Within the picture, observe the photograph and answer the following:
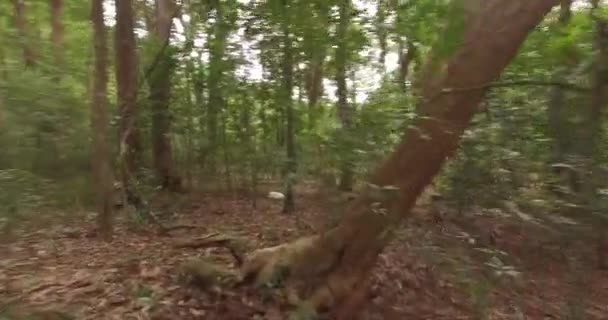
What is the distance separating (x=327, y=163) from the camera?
5543 millimetres

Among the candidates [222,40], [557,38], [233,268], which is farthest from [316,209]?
[222,40]

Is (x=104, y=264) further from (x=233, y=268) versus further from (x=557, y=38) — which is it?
(x=557, y=38)

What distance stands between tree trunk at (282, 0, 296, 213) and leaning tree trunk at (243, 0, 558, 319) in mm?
2716

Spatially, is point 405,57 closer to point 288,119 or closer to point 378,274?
point 288,119

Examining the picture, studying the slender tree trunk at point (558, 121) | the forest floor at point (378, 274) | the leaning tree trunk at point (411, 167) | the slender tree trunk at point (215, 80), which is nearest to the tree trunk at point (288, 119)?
the forest floor at point (378, 274)

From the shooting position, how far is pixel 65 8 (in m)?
12.5

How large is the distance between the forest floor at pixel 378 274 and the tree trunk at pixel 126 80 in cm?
61

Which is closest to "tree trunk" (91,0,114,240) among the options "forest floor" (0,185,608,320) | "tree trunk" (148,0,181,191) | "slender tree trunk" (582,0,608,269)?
"forest floor" (0,185,608,320)

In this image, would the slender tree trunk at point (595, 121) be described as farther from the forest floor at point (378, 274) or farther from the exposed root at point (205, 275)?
the exposed root at point (205, 275)

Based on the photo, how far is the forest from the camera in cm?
405

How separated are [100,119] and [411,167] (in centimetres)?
315

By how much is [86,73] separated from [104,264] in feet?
8.44

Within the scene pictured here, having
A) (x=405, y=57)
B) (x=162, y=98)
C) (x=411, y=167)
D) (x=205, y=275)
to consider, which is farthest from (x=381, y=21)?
(x=162, y=98)

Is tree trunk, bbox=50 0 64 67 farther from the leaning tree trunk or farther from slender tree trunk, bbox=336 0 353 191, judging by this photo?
the leaning tree trunk
